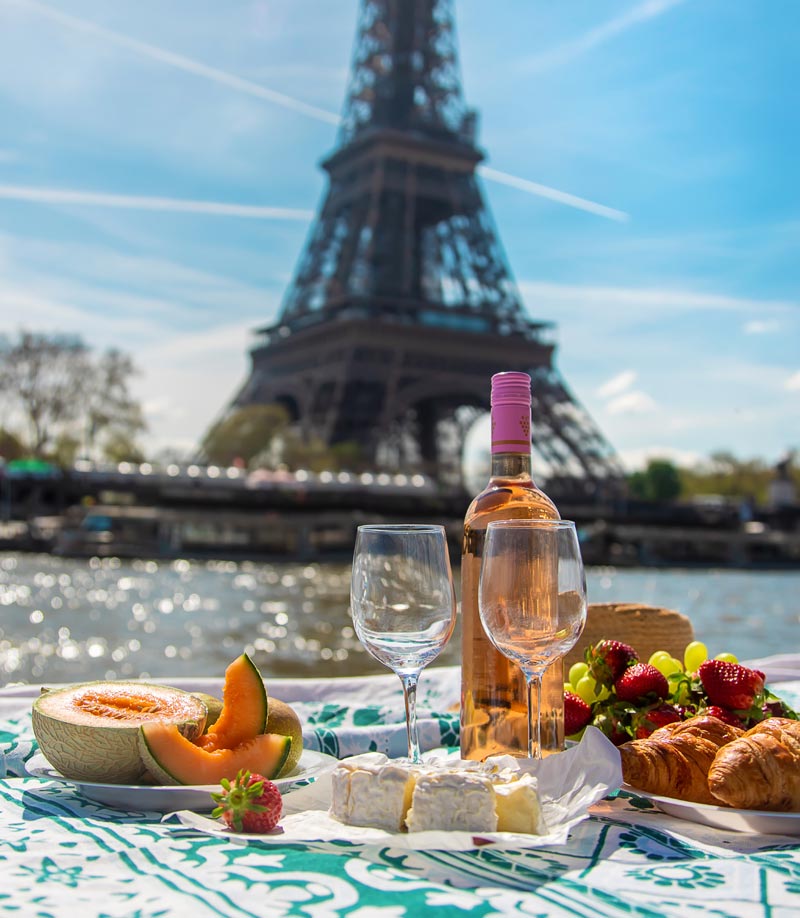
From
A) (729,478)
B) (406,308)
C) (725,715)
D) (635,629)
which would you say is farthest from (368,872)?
(729,478)

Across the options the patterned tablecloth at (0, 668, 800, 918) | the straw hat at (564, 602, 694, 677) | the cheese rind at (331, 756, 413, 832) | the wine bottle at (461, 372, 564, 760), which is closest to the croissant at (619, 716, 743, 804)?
the patterned tablecloth at (0, 668, 800, 918)

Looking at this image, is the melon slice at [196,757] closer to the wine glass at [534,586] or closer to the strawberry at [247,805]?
the strawberry at [247,805]

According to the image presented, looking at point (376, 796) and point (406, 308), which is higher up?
point (406, 308)

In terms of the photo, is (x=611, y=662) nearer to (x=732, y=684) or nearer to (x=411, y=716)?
(x=732, y=684)

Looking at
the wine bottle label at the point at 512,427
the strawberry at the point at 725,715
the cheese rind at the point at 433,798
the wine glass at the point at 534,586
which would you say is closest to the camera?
the cheese rind at the point at 433,798

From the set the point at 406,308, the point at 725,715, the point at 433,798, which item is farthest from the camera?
the point at 406,308

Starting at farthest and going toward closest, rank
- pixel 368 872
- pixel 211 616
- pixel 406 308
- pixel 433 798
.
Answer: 1. pixel 406 308
2. pixel 211 616
3. pixel 433 798
4. pixel 368 872

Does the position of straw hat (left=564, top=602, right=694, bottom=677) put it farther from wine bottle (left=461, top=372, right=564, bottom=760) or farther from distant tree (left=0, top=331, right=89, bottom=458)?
distant tree (left=0, top=331, right=89, bottom=458)

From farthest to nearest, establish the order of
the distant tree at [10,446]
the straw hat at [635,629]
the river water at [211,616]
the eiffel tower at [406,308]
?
the distant tree at [10,446]
the eiffel tower at [406,308]
the river water at [211,616]
the straw hat at [635,629]

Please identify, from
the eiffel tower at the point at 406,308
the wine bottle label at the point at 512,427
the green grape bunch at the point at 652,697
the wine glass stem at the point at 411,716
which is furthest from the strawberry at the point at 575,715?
the eiffel tower at the point at 406,308
